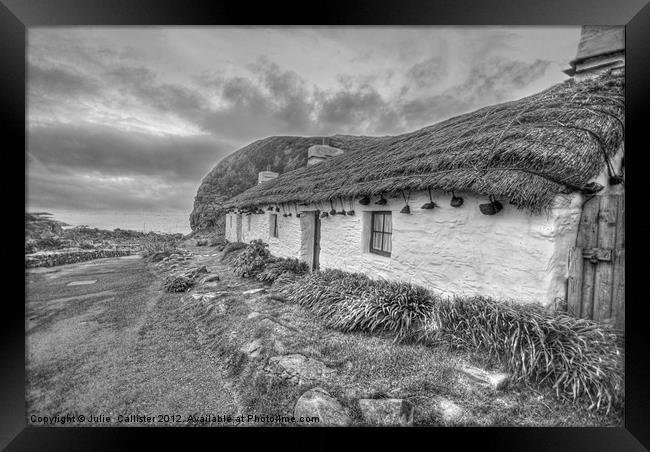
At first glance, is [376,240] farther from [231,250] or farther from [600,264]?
[231,250]

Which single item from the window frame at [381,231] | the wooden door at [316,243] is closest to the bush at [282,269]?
the wooden door at [316,243]

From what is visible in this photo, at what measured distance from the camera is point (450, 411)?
1.98 meters

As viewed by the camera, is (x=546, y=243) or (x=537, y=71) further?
(x=537, y=71)

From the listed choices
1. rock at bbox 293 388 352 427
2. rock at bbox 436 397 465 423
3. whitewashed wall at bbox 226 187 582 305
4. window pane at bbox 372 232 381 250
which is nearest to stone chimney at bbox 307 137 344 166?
whitewashed wall at bbox 226 187 582 305

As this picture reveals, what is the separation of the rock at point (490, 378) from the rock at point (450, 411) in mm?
315

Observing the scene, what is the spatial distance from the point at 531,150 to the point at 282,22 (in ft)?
10.1

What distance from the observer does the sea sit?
3.28m

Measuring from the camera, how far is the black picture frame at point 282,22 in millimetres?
2180

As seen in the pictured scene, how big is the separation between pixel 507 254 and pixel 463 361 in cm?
133

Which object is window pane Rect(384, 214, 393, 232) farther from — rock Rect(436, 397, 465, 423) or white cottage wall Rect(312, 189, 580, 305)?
rock Rect(436, 397, 465, 423)
